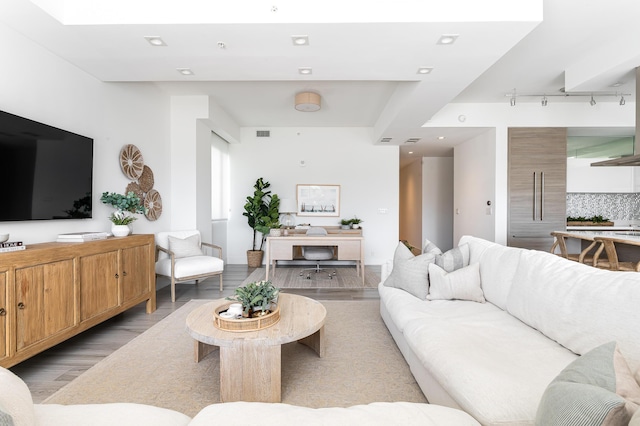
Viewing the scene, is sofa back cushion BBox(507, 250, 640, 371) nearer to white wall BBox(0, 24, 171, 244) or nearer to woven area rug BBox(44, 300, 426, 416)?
woven area rug BBox(44, 300, 426, 416)

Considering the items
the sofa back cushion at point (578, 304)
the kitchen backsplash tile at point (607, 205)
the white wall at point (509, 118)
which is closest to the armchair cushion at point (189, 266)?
the sofa back cushion at point (578, 304)

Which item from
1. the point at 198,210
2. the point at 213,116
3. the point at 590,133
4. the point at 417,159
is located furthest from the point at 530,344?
the point at 417,159

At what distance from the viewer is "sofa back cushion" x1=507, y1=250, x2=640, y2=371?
1290mm

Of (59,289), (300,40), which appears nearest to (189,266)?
(59,289)

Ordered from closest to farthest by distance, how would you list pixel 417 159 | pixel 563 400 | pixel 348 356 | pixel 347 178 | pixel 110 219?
pixel 563 400 < pixel 348 356 < pixel 110 219 < pixel 347 178 < pixel 417 159

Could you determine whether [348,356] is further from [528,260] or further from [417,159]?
[417,159]

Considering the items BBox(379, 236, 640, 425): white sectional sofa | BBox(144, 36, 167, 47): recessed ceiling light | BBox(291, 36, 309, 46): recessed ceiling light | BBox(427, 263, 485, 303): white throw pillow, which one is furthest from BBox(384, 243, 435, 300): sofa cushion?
BBox(144, 36, 167, 47): recessed ceiling light

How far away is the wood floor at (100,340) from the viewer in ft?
6.86

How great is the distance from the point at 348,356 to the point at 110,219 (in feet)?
9.30

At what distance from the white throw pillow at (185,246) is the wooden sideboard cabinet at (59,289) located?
938mm

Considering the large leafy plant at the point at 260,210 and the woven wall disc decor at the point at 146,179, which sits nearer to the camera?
the woven wall disc decor at the point at 146,179

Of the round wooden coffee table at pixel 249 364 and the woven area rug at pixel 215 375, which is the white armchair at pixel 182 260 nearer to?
the woven area rug at pixel 215 375

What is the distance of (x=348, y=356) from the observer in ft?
7.71

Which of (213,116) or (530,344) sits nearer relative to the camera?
(530,344)
